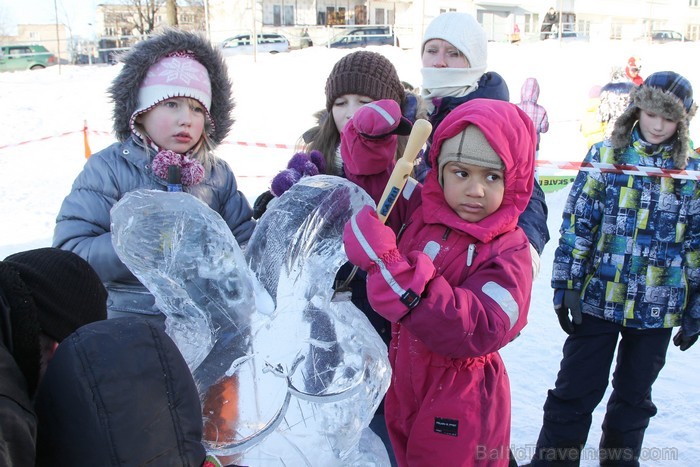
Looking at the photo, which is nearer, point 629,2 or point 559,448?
point 559,448

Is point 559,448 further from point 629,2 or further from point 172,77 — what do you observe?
point 629,2

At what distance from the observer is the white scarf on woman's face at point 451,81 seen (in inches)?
93.6

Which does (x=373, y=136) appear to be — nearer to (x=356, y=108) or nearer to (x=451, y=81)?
(x=356, y=108)

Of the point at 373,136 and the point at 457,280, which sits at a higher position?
the point at 373,136

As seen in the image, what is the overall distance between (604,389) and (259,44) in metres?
24.3

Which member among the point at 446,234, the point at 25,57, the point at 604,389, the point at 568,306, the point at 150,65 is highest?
the point at 25,57

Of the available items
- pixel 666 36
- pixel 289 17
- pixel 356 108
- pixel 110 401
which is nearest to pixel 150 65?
pixel 356 108

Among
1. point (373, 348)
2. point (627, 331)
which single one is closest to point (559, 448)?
point (627, 331)

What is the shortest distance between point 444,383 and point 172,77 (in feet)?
4.15

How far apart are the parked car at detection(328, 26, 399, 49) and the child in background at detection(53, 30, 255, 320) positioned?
77.4ft

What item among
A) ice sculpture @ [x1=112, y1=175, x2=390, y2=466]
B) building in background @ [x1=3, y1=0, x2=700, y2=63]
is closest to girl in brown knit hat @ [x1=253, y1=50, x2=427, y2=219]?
ice sculpture @ [x1=112, y1=175, x2=390, y2=466]

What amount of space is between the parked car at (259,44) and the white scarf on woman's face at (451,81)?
21.7 metres

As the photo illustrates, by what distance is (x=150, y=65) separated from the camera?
199 centimetres

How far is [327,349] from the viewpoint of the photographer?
131cm
